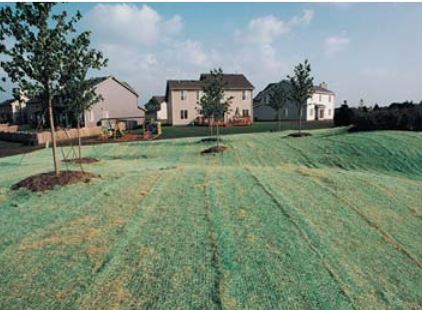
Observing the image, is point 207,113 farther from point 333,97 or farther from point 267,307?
point 333,97

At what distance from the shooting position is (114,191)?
8.90 metres

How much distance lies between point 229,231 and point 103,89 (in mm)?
45144

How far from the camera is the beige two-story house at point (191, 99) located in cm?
5378

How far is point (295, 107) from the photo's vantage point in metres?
61.1

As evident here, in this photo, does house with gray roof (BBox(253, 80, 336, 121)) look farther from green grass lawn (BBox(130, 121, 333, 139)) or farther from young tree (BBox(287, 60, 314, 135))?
young tree (BBox(287, 60, 314, 135))

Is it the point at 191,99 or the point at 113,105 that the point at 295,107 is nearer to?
the point at 191,99

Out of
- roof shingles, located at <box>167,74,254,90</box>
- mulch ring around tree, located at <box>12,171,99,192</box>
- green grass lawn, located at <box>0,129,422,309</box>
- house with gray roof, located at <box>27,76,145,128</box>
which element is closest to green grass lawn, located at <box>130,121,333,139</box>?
house with gray roof, located at <box>27,76,145,128</box>

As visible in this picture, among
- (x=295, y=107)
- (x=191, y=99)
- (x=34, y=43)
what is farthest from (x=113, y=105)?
(x=34, y=43)

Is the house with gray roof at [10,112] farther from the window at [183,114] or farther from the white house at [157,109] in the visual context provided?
the window at [183,114]

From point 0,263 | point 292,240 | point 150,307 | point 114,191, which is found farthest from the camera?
point 114,191

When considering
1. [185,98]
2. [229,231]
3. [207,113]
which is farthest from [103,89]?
[229,231]

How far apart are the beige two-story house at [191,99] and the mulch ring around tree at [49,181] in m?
42.5

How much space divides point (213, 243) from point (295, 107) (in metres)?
57.7

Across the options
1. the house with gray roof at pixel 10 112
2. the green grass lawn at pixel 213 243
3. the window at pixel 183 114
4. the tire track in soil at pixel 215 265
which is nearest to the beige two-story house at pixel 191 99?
the window at pixel 183 114
